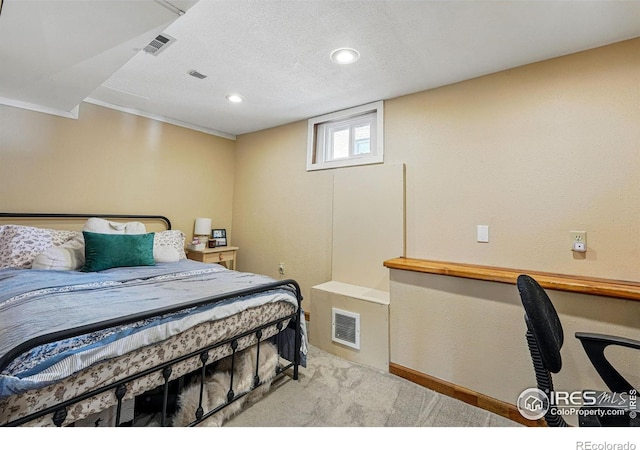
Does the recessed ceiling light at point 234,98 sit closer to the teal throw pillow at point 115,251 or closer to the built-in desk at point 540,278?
the teal throw pillow at point 115,251

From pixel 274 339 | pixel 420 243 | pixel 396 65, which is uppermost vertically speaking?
pixel 396 65

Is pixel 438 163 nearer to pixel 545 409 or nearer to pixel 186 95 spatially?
pixel 545 409

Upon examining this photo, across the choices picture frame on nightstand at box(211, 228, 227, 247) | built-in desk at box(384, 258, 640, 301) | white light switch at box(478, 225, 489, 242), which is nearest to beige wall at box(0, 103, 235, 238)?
picture frame on nightstand at box(211, 228, 227, 247)

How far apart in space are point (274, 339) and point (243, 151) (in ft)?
9.23

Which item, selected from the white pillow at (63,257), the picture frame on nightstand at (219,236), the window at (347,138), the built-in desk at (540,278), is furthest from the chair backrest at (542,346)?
the picture frame on nightstand at (219,236)

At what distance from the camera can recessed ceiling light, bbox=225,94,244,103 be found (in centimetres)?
271

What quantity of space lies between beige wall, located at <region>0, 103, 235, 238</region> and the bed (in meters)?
0.28

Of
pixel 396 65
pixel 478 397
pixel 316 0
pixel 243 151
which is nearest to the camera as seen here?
pixel 316 0

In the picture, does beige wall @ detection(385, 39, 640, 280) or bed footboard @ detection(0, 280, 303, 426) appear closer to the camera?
bed footboard @ detection(0, 280, 303, 426)

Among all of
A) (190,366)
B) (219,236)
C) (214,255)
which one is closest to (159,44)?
(190,366)

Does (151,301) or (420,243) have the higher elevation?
(420,243)

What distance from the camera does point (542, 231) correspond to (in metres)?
1.93

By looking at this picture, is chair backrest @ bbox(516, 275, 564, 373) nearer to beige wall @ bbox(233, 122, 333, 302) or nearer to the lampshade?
beige wall @ bbox(233, 122, 333, 302)

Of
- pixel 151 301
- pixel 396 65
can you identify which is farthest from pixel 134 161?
pixel 396 65
